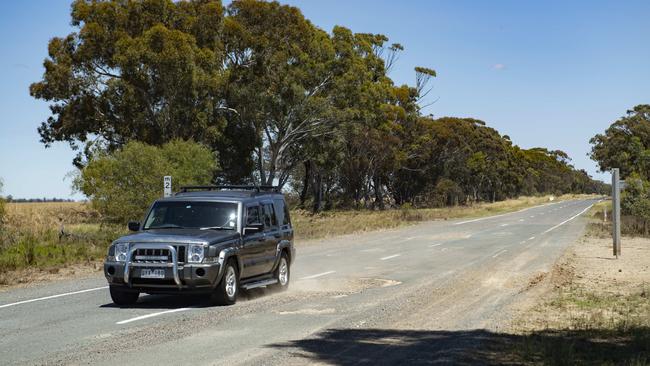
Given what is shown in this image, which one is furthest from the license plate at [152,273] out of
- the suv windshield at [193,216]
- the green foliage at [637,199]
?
the green foliage at [637,199]

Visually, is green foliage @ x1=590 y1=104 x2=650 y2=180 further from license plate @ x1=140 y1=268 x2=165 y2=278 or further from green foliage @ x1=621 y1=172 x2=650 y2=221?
license plate @ x1=140 y1=268 x2=165 y2=278

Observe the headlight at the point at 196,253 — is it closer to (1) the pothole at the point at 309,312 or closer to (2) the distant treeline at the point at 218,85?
(1) the pothole at the point at 309,312

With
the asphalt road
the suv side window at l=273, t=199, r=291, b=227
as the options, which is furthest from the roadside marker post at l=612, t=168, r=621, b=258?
the suv side window at l=273, t=199, r=291, b=227

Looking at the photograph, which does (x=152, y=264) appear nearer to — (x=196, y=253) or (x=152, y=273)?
(x=152, y=273)

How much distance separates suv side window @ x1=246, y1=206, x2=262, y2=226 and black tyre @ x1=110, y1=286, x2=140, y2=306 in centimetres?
223

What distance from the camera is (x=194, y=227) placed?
12711mm

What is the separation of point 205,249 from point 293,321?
1909 mm

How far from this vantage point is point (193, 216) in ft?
42.4

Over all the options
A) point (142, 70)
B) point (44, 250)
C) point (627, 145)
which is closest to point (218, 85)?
point (142, 70)

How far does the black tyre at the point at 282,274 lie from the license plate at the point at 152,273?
10.4ft

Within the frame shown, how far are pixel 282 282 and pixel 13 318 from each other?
5063 mm

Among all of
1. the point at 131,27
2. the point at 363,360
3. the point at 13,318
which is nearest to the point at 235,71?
the point at 131,27

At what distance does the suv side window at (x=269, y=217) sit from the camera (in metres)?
14.1

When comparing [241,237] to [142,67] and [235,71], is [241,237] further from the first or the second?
[235,71]
